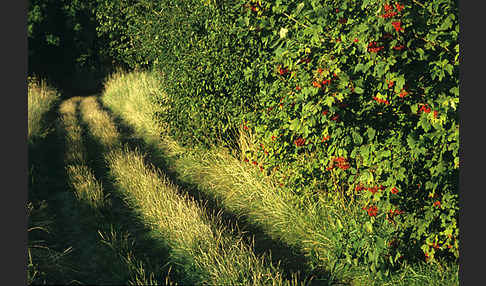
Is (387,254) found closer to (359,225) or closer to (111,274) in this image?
(359,225)

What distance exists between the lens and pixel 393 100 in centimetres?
304

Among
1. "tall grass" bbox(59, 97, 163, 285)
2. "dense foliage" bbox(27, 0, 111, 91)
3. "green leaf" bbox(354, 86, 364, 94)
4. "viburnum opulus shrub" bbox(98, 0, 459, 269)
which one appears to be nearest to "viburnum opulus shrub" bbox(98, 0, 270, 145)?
"viburnum opulus shrub" bbox(98, 0, 459, 269)

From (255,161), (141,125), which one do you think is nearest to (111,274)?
(255,161)

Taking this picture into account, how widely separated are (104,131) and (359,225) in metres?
7.54

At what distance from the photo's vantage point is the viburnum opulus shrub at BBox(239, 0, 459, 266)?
273 cm

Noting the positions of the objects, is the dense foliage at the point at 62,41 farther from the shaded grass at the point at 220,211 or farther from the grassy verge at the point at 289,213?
the grassy verge at the point at 289,213

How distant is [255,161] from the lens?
5078 mm

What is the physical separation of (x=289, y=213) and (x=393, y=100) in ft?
7.15

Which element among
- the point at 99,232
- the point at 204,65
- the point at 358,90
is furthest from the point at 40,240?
the point at 358,90

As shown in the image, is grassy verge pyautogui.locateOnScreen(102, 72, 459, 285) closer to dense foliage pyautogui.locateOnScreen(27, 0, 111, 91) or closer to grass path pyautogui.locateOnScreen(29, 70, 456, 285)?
grass path pyautogui.locateOnScreen(29, 70, 456, 285)

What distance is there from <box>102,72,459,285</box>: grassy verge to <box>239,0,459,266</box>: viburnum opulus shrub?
0.73 feet

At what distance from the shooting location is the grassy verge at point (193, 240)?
3.39 metres

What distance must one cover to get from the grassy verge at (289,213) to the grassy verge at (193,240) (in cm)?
51

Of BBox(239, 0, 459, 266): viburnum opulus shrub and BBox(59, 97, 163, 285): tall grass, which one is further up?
BBox(239, 0, 459, 266): viburnum opulus shrub
